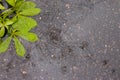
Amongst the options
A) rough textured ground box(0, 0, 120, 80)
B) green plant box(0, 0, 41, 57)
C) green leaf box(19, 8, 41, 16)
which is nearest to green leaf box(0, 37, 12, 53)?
green plant box(0, 0, 41, 57)

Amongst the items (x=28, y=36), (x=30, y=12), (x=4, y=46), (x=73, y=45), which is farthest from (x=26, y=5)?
(x=73, y=45)

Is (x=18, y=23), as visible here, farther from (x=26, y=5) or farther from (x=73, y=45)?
(x=73, y=45)

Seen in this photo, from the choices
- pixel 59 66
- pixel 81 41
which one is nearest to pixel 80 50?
pixel 81 41

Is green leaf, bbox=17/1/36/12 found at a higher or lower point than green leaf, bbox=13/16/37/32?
higher

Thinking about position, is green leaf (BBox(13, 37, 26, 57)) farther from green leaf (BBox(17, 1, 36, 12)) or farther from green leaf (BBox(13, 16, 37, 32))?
green leaf (BBox(17, 1, 36, 12))

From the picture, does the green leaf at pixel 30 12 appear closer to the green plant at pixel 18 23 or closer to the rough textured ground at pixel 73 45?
the green plant at pixel 18 23

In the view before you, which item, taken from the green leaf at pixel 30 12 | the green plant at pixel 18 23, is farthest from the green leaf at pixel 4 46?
the green leaf at pixel 30 12
